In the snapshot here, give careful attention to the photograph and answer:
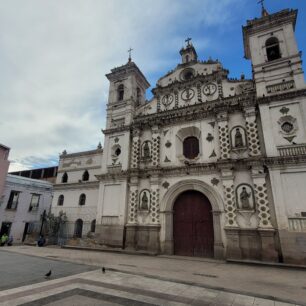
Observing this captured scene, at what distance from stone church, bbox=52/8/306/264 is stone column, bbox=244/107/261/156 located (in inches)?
2.3

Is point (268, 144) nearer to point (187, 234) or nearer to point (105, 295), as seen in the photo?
point (187, 234)

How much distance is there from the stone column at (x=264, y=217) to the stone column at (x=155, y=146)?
664 centimetres

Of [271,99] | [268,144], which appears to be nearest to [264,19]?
[271,99]

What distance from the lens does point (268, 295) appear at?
607 centimetres

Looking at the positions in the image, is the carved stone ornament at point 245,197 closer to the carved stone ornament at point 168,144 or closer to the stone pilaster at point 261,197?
the stone pilaster at point 261,197

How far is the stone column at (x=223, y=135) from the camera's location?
14086 millimetres

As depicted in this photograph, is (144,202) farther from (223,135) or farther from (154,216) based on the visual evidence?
(223,135)

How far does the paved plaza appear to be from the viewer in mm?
5480

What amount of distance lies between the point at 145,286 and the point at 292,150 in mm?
10793

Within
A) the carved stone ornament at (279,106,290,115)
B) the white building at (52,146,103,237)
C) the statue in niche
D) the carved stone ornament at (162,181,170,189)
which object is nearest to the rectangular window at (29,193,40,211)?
the white building at (52,146,103,237)

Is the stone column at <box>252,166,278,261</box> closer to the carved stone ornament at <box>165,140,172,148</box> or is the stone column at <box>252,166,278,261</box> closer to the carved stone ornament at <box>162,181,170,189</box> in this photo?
the carved stone ornament at <box>162,181,170,189</box>

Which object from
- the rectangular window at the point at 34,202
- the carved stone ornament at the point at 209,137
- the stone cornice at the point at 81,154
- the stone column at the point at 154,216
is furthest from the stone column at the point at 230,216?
the rectangular window at the point at 34,202

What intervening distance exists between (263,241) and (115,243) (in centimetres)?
962

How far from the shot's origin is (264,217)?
11961 mm
